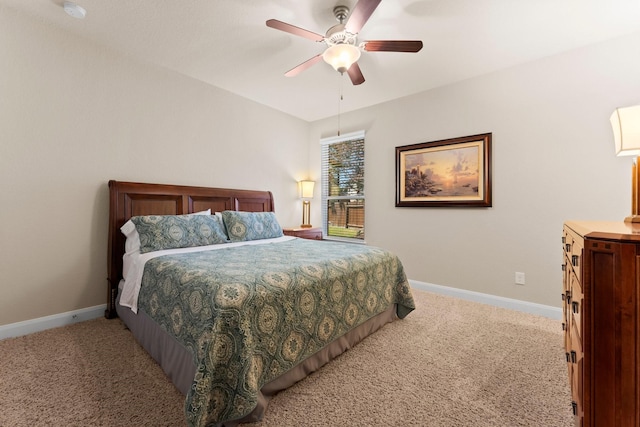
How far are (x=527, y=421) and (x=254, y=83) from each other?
3783 millimetres

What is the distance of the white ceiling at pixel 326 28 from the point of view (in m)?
2.01

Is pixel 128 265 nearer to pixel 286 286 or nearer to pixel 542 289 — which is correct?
pixel 286 286

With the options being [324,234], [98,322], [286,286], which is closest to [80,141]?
[98,322]

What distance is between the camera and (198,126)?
10.7 ft

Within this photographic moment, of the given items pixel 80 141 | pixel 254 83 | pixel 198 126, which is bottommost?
pixel 80 141

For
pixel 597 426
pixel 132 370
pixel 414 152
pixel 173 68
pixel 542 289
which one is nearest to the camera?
pixel 597 426

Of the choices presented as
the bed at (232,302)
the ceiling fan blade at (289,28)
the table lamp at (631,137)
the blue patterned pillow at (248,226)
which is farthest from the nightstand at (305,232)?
the table lamp at (631,137)

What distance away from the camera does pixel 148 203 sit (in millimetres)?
2811

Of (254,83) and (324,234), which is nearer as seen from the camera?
(254,83)

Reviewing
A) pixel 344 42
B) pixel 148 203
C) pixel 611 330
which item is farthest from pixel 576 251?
pixel 148 203

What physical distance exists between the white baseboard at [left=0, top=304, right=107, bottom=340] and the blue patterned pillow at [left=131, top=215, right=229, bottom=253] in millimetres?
911

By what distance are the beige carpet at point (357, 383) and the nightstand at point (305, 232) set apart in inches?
79.0

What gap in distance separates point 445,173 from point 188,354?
317 cm

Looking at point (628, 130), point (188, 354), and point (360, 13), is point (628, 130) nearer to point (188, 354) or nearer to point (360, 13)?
point (360, 13)
